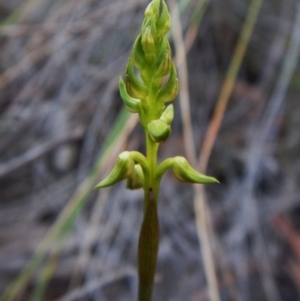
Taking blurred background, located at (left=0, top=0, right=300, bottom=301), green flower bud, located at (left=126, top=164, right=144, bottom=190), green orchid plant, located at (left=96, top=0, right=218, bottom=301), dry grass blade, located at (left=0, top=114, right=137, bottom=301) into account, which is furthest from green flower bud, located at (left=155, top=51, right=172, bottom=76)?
blurred background, located at (left=0, top=0, right=300, bottom=301)

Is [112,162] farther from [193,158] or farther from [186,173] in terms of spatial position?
[186,173]

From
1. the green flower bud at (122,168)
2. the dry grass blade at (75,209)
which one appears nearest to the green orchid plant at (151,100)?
the green flower bud at (122,168)

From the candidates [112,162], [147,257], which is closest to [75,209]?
[112,162]

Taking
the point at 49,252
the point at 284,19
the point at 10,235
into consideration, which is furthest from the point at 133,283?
the point at 284,19

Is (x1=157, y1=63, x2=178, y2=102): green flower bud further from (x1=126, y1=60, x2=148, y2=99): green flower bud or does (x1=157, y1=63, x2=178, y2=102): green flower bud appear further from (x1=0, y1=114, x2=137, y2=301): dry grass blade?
(x1=0, y1=114, x2=137, y2=301): dry grass blade

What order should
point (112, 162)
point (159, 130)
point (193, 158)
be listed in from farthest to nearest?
point (112, 162)
point (193, 158)
point (159, 130)

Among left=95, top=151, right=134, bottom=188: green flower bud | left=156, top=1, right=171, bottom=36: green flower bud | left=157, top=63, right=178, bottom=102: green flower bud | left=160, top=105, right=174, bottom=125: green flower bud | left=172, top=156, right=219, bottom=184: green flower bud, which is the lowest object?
left=172, top=156, right=219, bottom=184: green flower bud
